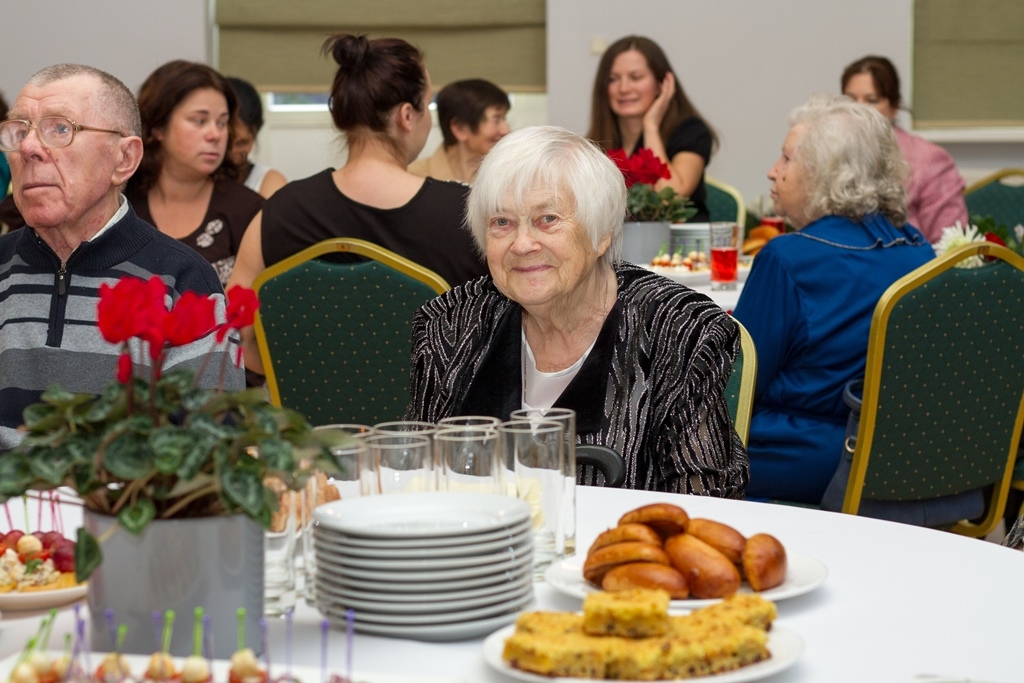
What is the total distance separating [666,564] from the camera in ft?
3.69

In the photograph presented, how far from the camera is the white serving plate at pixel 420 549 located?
104 cm

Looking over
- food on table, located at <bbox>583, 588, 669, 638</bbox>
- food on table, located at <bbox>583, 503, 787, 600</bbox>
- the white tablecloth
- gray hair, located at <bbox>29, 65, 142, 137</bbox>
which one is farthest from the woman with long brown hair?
food on table, located at <bbox>583, 588, 669, 638</bbox>

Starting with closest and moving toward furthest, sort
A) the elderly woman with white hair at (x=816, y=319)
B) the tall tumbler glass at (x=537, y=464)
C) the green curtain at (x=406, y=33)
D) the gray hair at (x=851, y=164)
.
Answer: the tall tumbler glass at (x=537, y=464), the elderly woman with white hair at (x=816, y=319), the gray hair at (x=851, y=164), the green curtain at (x=406, y=33)

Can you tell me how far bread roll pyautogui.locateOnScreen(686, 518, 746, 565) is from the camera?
1157 mm

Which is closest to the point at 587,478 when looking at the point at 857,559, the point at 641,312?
the point at 641,312

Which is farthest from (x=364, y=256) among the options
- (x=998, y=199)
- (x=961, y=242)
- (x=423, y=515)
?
(x=998, y=199)

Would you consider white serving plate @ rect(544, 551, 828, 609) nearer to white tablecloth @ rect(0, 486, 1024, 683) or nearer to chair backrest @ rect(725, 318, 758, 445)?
white tablecloth @ rect(0, 486, 1024, 683)

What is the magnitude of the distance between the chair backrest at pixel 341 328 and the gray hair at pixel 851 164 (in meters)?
0.98

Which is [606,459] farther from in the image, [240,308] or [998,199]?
[998,199]

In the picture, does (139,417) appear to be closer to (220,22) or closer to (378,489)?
(378,489)

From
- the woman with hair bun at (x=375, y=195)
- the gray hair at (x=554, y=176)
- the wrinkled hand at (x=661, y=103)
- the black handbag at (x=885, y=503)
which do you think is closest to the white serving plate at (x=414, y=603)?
the gray hair at (x=554, y=176)

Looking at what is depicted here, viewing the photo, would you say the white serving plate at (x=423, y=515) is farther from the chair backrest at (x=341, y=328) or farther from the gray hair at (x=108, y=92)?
the chair backrest at (x=341, y=328)

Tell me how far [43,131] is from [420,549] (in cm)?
135

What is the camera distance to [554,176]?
2.03 m
